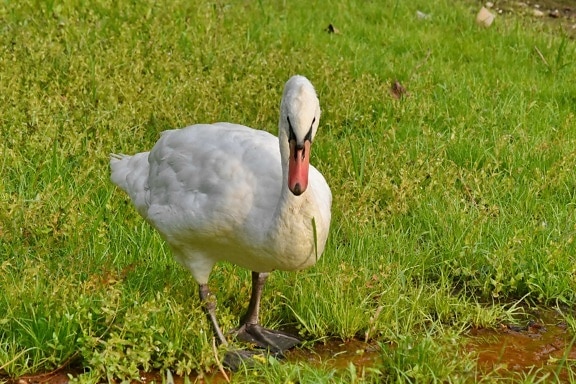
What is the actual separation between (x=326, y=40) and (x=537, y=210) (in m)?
3.45

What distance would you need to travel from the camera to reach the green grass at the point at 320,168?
13.6ft

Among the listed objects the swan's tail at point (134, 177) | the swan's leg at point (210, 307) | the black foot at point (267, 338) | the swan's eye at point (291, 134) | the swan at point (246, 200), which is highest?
the swan's eye at point (291, 134)

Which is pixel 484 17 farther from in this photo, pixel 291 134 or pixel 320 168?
pixel 291 134

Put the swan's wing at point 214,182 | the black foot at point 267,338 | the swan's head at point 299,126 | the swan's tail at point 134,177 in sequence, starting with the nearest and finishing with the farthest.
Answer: the swan's head at point 299,126, the swan's wing at point 214,182, the black foot at point 267,338, the swan's tail at point 134,177

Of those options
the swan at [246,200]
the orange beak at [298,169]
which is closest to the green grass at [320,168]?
the swan at [246,200]

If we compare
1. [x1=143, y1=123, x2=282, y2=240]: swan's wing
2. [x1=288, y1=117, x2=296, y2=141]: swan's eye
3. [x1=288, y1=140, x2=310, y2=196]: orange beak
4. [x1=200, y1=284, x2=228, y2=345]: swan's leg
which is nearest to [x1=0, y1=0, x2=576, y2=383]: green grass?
[x1=200, y1=284, x2=228, y2=345]: swan's leg

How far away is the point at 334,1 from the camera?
9.69 m

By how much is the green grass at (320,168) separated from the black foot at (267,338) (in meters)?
0.10

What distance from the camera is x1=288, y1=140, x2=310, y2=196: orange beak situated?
3.74m

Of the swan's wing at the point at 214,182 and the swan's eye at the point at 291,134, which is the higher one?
Answer: the swan's eye at the point at 291,134

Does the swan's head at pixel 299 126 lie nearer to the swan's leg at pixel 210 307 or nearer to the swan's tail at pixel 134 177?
the swan's leg at pixel 210 307

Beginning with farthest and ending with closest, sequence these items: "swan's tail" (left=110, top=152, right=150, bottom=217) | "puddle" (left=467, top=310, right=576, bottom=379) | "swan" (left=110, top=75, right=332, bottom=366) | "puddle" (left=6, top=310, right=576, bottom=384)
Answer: "swan's tail" (left=110, top=152, right=150, bottom=217) < "puddle" (left=467, top=310, right=576, bottom=379) < "puddle" (left=6, top=310, right=576, bottom=384) < "swan" (left=110, top=75, right=332, bottom=366)

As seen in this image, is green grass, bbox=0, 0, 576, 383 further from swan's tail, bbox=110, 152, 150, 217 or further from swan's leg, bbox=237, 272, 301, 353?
swan's tail, bbox=110, 152, 150, 217

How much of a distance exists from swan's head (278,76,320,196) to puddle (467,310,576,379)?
4.02ft
